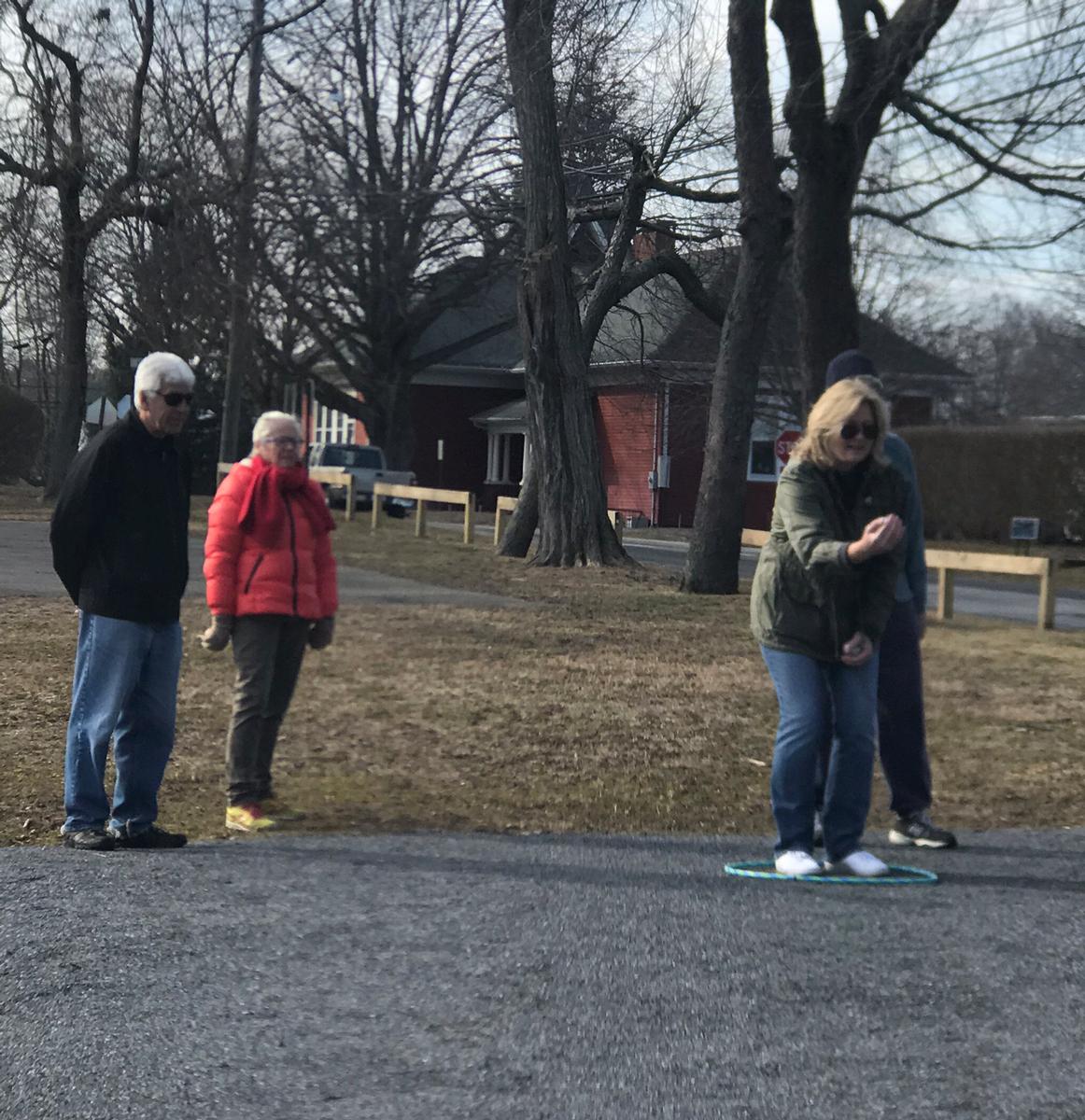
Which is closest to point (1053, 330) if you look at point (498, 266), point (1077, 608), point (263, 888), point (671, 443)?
point (671, 443)

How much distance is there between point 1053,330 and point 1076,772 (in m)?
58.3

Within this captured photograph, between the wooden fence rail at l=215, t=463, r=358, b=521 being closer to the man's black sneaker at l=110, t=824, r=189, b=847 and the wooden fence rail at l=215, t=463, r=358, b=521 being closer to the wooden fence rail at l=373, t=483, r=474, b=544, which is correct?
the wooden fence rail at l=373, t=483, r=474, b=544

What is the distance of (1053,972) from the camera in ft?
17.0

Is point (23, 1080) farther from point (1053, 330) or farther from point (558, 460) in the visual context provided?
point (1053, 330)

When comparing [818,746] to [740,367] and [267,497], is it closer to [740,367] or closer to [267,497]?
[267,497]

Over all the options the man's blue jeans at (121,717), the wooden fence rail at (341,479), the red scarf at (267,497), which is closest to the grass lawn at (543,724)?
the man's blue jeans at (121,717)

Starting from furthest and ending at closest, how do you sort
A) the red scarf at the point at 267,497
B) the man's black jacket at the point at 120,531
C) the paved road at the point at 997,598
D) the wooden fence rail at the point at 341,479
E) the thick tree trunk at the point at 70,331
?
the thick tree trunk at the point at 70,331, the wooden fence rail at the point at 341,479, the paved road at the point at 997,598, the red scarf at the point at 267,497, the man's black jacket at the point at 120,531

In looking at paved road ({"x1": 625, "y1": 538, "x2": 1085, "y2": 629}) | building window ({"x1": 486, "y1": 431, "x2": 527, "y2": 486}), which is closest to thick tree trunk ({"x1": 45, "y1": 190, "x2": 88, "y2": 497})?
paved road ({"x1": 625, "y1": 538, "x2": 1085, "y2": 629})

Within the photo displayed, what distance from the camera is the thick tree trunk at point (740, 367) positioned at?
62.5 ft

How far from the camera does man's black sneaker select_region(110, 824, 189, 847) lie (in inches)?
266

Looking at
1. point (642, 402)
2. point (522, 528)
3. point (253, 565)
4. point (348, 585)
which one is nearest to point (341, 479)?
point (522, 528)

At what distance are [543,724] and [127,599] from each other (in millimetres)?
4156

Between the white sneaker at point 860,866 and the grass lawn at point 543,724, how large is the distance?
45.9 inches

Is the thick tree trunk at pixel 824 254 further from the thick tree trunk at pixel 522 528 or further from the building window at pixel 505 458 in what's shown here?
the building window at pixel 505 458
